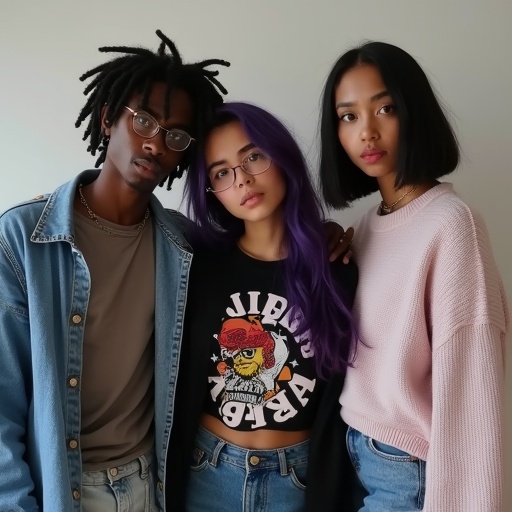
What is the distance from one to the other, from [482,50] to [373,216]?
2.06 feet

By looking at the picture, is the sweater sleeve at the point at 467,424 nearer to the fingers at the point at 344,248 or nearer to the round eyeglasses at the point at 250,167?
the fingers at the point at 344,248

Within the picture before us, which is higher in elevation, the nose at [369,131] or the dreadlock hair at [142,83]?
the dreadlock hair at [142,83]

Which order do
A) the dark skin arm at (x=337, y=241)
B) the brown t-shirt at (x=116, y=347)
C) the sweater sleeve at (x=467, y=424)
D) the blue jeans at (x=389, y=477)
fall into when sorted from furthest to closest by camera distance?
the dark skin arm at (x=337, y=241)
the brown t-shirt at (x=116, y=347)
the blue jeans at (x=389, y=477)
the sweater sleeve at (x=467, y=424)

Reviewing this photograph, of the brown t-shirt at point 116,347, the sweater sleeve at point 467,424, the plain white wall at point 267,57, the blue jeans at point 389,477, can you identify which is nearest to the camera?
the sweater sleeve at point 467,424

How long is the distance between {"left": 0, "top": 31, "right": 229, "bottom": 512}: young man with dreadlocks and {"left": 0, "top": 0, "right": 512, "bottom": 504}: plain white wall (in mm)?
234

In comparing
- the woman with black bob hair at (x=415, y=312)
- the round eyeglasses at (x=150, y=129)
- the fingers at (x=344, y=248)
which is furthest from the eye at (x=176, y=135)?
the fingers at (x=344, y=248)

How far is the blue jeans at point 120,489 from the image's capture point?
114 centimetres

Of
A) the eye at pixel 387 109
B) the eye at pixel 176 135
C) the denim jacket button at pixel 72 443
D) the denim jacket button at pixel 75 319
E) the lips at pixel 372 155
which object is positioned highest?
the eye at pixel 387 109

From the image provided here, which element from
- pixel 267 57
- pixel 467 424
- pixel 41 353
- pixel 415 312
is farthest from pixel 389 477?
pixel 267 57

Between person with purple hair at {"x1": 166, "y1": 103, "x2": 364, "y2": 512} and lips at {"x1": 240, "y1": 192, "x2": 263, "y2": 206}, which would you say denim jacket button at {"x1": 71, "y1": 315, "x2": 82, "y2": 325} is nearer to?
person with purple hair at {"x1": 166, "y1": 103, "x2": 364, "y2": 512}

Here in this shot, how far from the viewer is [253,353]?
126 centimetres

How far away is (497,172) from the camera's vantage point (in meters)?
1.49

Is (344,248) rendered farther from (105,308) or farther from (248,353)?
(105,308)

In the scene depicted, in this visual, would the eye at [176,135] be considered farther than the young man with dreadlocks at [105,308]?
Yes
